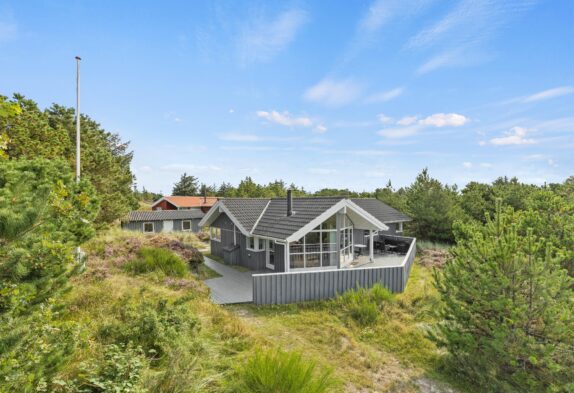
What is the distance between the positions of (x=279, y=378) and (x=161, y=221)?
3254 centimetres

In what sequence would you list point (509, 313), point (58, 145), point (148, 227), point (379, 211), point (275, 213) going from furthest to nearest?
point (148, 227), point (379, 211), point (275, 213), point (58, 145), point (509, 313)

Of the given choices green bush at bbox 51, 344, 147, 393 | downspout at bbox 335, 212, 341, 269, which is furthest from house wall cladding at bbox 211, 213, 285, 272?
green bush at bbox 51, 344, 147, 393

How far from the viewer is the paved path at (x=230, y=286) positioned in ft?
36.8

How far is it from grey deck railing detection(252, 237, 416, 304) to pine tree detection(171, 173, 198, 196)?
66494mm

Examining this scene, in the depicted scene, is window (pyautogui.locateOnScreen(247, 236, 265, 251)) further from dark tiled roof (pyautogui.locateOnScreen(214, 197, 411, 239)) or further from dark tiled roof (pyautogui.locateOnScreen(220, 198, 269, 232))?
dark tiled roof (pyautogui.locateOnScreen(220, 198, 269, 232))

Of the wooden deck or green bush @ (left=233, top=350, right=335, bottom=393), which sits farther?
the wooden deck

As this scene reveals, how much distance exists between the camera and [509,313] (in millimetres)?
5840

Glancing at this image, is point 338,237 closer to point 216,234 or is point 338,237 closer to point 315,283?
point 315,283

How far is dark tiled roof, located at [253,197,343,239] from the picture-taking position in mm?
13633

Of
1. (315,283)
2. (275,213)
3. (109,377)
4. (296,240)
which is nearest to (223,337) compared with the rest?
(109,377)

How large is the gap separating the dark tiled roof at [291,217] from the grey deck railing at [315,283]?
253cm

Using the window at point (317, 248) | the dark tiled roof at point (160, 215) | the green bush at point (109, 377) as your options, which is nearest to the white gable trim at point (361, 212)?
the window at point (317, 248)

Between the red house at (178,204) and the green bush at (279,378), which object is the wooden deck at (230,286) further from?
the red house at (178,204)

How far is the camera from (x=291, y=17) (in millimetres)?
10992
